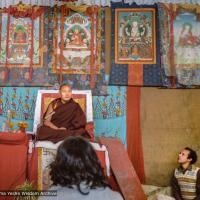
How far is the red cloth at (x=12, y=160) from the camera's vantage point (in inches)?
143

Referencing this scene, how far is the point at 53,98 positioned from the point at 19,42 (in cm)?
126

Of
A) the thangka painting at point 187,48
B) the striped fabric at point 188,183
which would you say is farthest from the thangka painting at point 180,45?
the striped fabric at point 188,183

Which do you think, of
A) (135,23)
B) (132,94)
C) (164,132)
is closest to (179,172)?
(164,132)

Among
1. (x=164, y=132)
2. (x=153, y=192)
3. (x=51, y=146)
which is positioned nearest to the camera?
(x=51, y=146)

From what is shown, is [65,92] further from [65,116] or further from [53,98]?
[53,98]

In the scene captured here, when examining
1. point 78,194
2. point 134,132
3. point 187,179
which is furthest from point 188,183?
point 78,194

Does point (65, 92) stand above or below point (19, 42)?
below

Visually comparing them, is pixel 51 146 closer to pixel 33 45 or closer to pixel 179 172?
pixel 179 172

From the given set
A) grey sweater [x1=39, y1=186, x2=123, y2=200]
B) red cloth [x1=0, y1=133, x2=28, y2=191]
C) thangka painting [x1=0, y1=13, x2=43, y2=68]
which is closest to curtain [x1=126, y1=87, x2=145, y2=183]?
thangka painting [x1=0, y1=13, x2=43, y2=68]

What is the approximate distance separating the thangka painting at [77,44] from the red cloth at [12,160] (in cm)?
193

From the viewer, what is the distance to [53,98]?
504 cm

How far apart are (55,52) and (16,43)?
2.28ft

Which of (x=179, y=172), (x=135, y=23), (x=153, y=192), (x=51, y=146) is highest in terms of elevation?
(x=135, y=23)

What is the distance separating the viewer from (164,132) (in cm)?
533
